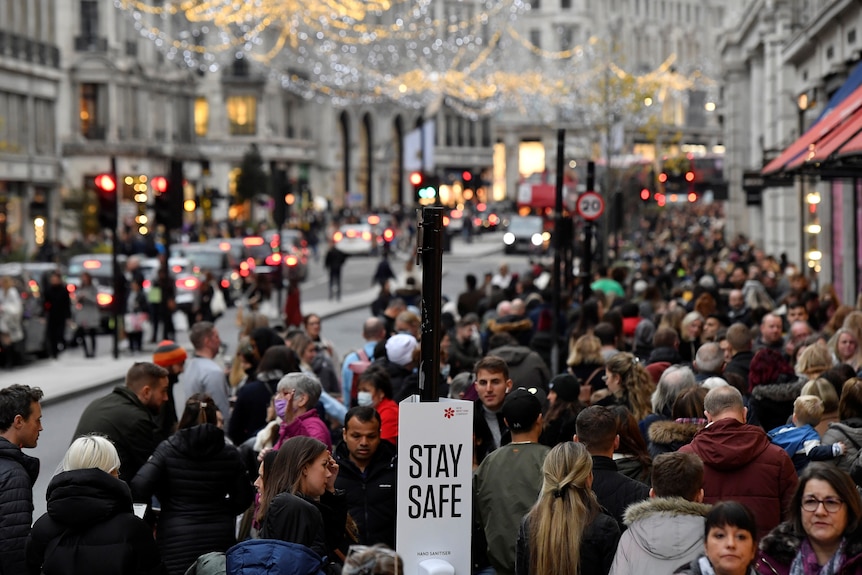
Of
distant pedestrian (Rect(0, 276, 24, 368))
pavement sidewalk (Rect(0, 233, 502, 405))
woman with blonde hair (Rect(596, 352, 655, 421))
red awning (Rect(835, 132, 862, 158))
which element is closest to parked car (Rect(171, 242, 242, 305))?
pavement sidewalk (Rect(0, 233, 502, 405))

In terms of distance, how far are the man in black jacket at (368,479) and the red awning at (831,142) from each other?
8.51 meters

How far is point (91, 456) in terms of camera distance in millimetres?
7629

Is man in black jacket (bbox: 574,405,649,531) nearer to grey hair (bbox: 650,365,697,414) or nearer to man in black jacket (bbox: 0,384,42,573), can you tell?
grey hair (bbox: 650,365,697,414)

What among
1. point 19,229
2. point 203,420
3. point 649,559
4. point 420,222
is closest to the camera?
point 649,559

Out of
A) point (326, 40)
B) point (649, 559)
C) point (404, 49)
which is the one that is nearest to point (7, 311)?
point (649, 559)

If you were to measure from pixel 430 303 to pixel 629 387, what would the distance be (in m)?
3.59

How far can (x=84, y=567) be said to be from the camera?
7285 mm

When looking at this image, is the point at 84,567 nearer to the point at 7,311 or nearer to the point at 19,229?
the point at 7,311

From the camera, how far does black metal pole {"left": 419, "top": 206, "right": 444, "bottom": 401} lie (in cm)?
807

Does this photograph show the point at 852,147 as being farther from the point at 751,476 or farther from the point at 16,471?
the point at 16,471

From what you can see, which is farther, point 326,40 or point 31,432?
point 326,40

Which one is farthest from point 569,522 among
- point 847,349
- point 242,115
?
point 242,115

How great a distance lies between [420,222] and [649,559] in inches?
94.3

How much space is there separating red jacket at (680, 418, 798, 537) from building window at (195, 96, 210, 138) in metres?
82.4
